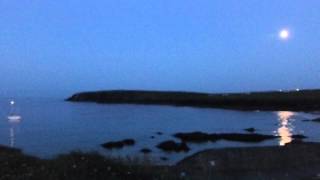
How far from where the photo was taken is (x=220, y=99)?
5925 inches

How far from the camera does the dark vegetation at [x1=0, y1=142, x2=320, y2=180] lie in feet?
35.0

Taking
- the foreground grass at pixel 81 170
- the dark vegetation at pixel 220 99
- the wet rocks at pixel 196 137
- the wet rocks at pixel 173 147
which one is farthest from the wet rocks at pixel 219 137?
the dark vegetation at pixel 220 99

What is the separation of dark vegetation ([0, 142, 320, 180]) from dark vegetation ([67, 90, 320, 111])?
328ft

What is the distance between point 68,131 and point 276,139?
24078 millimetres

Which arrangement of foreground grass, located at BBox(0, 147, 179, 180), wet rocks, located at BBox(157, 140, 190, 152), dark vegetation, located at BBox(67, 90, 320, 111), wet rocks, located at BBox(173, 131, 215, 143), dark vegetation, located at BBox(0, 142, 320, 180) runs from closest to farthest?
1. foreground grass, located at BBox(0, 147, 179, 180)
2. dark vegetation, located at BBox(0, 142, 320, 180)
3. wet rocks, located at BBox(157, 140, 190, 152)
4. wet rocks, located at BBox(173, 131, 215, 143)
5. dark vegetation, located at BBox(67, 90, 320, 111)

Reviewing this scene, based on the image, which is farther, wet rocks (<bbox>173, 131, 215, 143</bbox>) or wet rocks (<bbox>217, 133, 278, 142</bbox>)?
wet rocks (<bbox>217, 133, 278, 142</bbox>)

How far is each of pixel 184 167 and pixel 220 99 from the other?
136105 mm

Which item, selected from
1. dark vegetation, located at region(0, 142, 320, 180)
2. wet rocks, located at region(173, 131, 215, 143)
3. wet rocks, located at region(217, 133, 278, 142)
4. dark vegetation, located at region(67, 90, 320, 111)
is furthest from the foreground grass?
dark vegetation, located at region(67, 90, 320, 111)

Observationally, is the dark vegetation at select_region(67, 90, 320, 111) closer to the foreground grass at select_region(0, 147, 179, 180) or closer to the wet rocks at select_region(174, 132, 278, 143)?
the wet rocks at select_region(174, 132, 278, 143)

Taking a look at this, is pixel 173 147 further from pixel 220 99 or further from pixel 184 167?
pixel 220 99

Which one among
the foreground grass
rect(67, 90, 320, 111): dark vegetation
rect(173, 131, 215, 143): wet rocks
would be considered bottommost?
rect(173, 131, 215, 143): wet rocks

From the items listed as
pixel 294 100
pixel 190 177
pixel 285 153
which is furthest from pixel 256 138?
pixel 294 100

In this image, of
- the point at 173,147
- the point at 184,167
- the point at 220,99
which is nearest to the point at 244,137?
the point at 173,147

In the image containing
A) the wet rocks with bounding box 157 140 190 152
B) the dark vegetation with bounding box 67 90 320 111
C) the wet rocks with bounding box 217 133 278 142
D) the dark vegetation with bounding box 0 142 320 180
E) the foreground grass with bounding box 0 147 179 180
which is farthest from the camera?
the dark vegetation with bounding box 67 90 320 111
